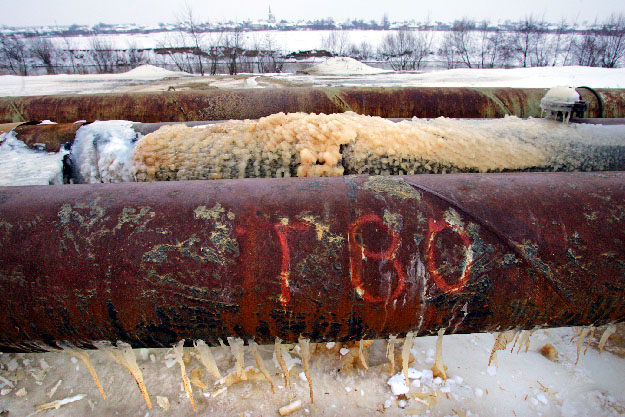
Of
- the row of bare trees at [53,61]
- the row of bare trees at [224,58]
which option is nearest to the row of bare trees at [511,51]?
the row of bare trees at [224,58]

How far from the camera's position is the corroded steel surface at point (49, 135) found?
1.52 metres

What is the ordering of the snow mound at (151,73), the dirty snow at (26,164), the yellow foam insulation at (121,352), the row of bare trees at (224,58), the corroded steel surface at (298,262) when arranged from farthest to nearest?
1. the row of bare trees at (224,58)
2. the snow mound at (151,73)
3. the dirty snow at (26,164)
4. the yellow foam insulation at (121,352)
5. the corroded steel surface at (298,262)

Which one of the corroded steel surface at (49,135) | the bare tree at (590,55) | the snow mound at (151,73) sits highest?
the bare tree at (590,55)

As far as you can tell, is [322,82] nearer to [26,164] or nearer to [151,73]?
[26,164]

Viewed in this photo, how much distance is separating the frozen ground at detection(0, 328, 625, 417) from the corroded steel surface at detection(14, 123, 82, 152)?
42.7 inches

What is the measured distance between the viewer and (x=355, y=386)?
1656mm

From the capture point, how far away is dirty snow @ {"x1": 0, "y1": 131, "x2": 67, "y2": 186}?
4.37 ft

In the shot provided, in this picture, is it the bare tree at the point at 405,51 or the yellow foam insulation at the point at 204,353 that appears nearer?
the yellow foam insulation at the point at 204,353

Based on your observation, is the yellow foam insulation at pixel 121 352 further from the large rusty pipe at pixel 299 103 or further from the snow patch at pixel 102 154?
the large rusty pipe at pixel 299 103

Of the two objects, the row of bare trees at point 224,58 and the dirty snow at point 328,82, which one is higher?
the row of bare trees at point 224,58

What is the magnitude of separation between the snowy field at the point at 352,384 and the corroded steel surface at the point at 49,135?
0.05m

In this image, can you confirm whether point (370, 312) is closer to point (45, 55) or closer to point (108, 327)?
point (108, 327)

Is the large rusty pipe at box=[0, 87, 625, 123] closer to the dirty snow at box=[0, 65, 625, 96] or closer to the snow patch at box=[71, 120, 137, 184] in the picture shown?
→ the snow patch at box=[71, 120, 137, 184]

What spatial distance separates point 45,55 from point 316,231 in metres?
19.8
